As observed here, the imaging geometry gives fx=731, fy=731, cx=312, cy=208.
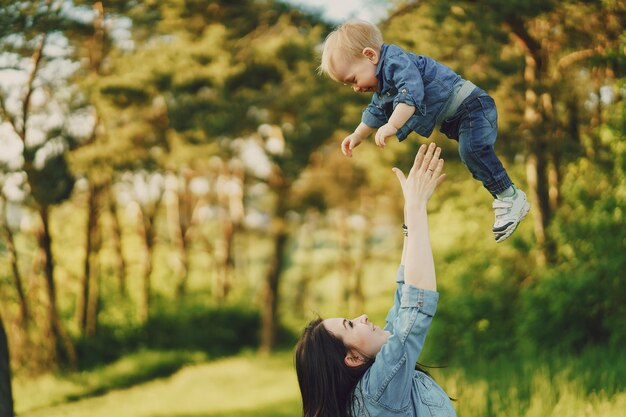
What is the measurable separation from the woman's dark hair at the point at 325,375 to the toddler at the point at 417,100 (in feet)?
2.34

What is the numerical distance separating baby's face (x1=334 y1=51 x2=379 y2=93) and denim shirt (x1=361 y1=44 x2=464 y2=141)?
0.03 meters

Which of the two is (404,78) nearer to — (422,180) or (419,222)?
(422,180)

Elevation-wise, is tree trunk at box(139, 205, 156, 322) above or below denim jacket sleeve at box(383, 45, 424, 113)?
below

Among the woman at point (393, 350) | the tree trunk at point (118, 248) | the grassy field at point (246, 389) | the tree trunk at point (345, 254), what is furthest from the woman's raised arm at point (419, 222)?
the tree trunk at point (345, 254)

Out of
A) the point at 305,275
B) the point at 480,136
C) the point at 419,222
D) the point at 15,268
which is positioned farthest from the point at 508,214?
the point at 305,275

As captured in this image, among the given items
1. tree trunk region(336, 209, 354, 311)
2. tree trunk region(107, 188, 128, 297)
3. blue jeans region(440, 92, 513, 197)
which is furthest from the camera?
tree trunk region(336, 209, 354, 311)

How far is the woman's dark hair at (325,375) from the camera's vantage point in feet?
A: 8.18

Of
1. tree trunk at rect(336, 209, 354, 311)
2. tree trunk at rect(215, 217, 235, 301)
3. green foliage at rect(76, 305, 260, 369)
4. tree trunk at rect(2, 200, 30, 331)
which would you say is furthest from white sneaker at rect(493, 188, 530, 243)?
tree trunk at rect(336, 209, 354, 311)

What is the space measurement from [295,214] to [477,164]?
15127mm

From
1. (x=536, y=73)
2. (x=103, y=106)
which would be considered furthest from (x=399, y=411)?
(x=103, y=106)

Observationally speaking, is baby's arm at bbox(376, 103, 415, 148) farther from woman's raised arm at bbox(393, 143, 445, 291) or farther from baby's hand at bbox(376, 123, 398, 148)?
woman's raised arm at bbox(393, 143, 445, 291)

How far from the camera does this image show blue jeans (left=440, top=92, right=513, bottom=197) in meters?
2.76

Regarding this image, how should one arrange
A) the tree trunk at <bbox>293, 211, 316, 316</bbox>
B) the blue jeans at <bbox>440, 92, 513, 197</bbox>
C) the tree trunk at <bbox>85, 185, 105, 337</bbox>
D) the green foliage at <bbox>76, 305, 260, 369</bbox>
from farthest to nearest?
1. the tree trunk at <bbox>293, 211, 316, 316</bbox>
2. the green foliage at <bbox>76, 305, 260, 369</bbox>
3. the tree trunk at <bbox>85, 185, 105, 337</bbox>
4. the blue jeans at <bbox>440, 92, 513, 197</bbox>

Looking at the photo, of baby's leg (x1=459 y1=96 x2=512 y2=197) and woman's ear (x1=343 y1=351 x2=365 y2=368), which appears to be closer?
woman's ear (x1=343 y1=351 x2=365 y2=368)
